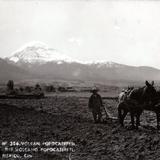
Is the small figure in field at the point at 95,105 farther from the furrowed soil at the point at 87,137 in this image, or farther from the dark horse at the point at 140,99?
the dark horse at the point at 140,99

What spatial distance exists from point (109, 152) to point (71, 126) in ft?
12.2

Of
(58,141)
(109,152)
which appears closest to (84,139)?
(58,141)

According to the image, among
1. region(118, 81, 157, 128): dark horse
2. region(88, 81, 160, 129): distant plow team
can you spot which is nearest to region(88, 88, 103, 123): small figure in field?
region(88, 81, 160, 129): distant plow team

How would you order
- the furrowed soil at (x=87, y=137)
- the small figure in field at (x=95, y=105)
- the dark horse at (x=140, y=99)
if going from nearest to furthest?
1. the furrowed soil at (x=87, y=137)
2. the dark horse at (x=140, y=99)
3. the small figure in field at (x=95, y=105)

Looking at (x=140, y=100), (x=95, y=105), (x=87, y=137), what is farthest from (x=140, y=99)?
(x=95, y=105)

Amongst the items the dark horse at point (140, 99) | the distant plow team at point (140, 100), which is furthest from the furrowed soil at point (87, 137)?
the dark horse at point (140, 99)

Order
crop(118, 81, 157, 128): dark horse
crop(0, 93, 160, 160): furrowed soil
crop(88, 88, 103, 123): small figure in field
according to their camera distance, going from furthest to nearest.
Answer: crop(88, 88, 103, 123): small figure in field < crop(118, 81, 157, 128): dark horse < crop(0, 93, 160, 160): furrowed soil

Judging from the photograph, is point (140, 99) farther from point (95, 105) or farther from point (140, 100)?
point (95, 105)

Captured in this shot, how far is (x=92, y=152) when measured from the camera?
9000mm

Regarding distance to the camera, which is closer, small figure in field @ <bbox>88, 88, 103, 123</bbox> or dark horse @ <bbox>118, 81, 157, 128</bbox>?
dark horse @ <bbox>118, 81, 157, 128</bbox>

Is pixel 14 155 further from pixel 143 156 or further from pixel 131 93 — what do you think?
pixel 131 93

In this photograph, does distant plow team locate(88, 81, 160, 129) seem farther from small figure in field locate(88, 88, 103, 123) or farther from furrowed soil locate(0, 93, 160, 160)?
small figure in field locate(88, 88, 103, 123)

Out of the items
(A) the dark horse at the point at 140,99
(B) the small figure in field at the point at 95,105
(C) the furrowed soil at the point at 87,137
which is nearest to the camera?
(C) the furrowed soil at the point at 87,137

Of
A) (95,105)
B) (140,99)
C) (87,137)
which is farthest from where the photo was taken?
(95,105)
